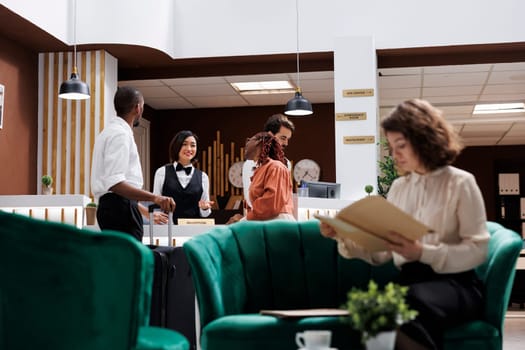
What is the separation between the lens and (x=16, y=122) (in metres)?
8.51

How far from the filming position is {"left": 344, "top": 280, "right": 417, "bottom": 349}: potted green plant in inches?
82.9

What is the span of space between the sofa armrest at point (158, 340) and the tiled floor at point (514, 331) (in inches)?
149

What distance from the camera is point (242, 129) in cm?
1231

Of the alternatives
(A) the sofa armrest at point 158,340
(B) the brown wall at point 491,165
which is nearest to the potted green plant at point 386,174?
(A) the sofa armrest at point 158,340

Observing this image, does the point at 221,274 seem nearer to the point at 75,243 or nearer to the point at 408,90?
the point at 75,243

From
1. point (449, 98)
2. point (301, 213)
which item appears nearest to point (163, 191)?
point (301, 213)

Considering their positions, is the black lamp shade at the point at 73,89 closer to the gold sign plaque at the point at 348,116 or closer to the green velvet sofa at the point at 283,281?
the gold sign plaque at the point at 348,116

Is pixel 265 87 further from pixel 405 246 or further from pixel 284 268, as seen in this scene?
pixel 405 246

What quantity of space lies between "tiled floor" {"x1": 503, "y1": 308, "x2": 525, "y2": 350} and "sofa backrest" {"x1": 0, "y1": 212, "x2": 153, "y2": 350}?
3988mm

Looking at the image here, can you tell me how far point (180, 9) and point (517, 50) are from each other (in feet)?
14.0

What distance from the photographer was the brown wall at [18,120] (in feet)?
27.1

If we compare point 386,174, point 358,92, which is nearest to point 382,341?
point 386,174

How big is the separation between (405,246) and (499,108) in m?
10.7

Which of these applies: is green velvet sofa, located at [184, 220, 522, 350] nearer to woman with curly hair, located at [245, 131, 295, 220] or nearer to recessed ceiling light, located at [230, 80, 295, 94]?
woman with curly hair, located at [245, 131, 295, 220]
